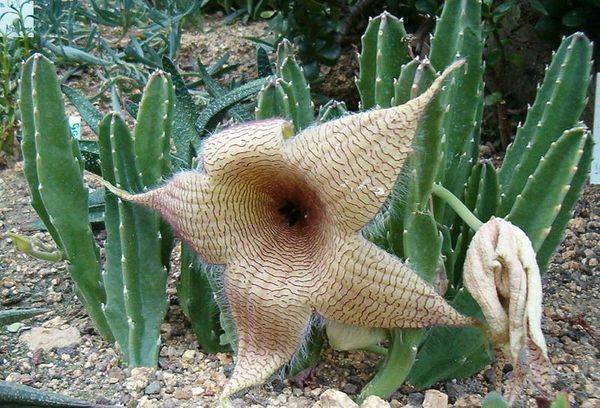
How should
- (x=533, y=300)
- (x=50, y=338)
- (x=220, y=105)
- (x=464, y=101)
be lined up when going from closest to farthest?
1. (x=533, y=300)
2. (x=464, y=101)
3. (x=50, y=338)
4. (x=220, y=105)

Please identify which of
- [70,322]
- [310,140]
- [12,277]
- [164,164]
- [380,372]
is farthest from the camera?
[12,277]

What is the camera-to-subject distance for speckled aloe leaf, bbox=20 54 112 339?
1.18m

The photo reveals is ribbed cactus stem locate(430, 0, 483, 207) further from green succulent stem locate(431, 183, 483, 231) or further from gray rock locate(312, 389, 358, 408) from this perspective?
gray rock locate(312, 389, 358, 408)

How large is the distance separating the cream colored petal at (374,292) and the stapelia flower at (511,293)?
0.21ft

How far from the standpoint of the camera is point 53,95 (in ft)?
3.86

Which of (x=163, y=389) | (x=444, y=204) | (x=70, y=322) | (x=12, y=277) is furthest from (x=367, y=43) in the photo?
(x=12, y=277)

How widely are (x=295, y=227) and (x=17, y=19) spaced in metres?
1.51

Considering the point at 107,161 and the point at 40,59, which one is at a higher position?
the point at 40,59

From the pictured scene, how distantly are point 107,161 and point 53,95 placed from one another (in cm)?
13

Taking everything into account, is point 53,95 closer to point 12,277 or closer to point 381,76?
point 381,76

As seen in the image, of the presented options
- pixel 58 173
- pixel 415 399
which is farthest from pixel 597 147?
pixel 58 173

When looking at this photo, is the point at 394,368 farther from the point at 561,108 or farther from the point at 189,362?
the point at 561,108

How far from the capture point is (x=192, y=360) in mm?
1243

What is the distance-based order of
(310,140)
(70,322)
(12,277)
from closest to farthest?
(310,140), (70,322), (12,277)
